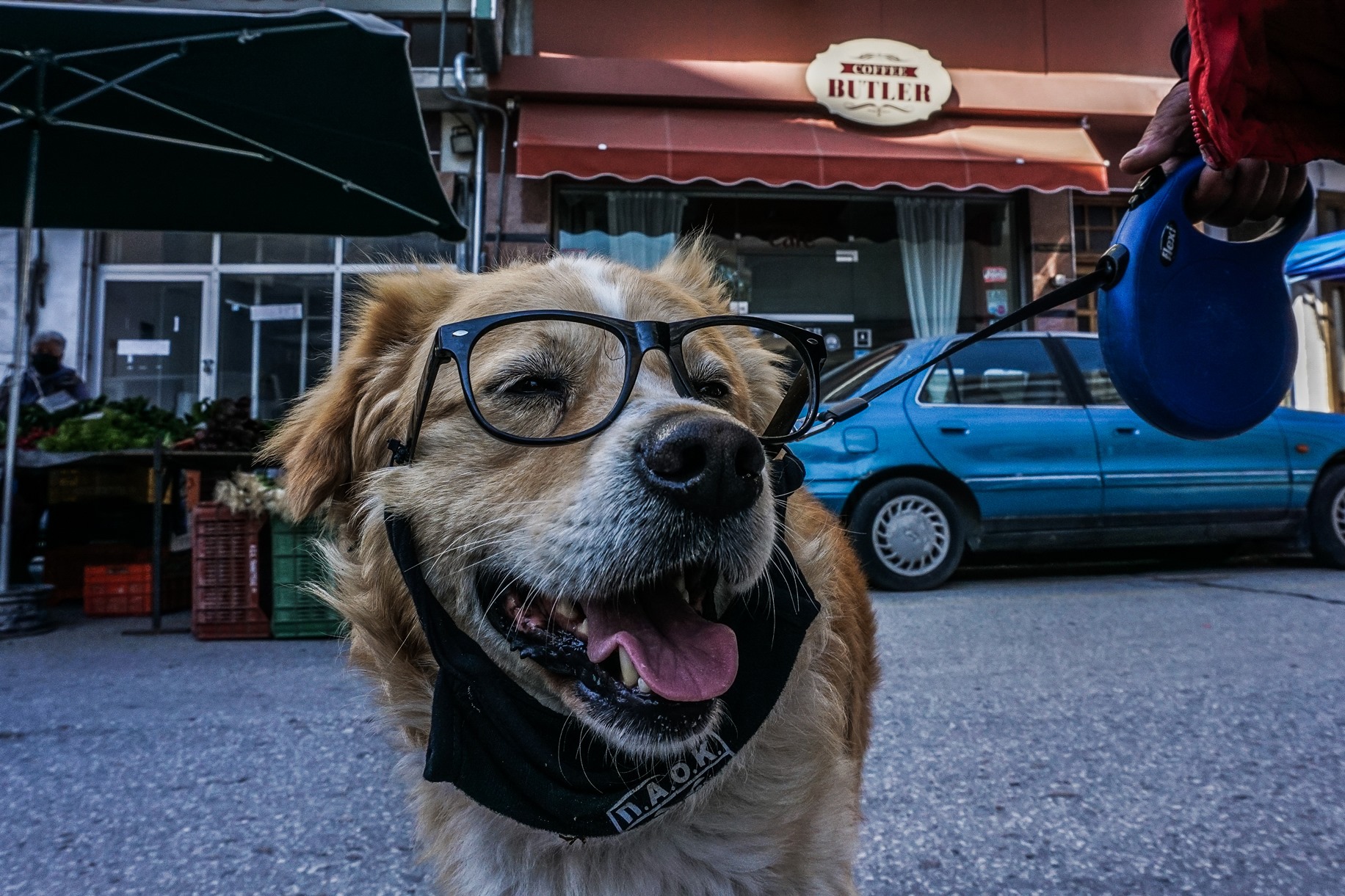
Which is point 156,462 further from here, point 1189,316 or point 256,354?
point 256,354

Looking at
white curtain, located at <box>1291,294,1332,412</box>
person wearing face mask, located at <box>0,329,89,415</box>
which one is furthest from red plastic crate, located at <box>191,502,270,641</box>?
white curtain, located at <box>1291,294,1332,412</box>

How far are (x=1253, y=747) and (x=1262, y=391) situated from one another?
163cm

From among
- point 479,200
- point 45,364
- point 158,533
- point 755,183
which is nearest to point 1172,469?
point 755,183

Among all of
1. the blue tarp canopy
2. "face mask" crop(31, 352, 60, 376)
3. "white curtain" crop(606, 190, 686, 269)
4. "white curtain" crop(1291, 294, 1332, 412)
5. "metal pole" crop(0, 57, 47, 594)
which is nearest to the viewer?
"metal pole" crop(0, 57, 47, 594)

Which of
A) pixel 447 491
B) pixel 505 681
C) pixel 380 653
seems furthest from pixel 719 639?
pixel 380 653

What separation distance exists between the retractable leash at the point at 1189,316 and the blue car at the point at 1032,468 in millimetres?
4092

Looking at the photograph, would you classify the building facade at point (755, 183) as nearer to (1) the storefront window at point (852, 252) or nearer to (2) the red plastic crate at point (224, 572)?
(1) the storefront window at point (852, 252)

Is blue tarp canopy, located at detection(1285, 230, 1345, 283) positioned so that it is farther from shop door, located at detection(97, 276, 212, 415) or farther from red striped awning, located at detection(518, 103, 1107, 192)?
shop door, located at detection(97, 276, 212, 415)

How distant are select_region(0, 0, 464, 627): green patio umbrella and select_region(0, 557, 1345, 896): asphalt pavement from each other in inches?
86.8

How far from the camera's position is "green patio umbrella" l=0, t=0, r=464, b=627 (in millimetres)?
4477

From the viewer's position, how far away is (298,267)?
394 inches

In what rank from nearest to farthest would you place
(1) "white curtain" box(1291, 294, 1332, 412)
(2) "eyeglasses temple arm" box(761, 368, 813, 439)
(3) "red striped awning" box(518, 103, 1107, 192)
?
(2) "eyeglasses temple arm" box(761, 368, 813, 439) → (3) "red striped awning" box(518, 103, 1107, 192) → (1) "white curtain" box(1291, 294, 1332, 412)

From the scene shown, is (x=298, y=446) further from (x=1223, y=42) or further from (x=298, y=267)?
(x=298, y=267)

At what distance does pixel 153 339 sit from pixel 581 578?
33.6 feet
